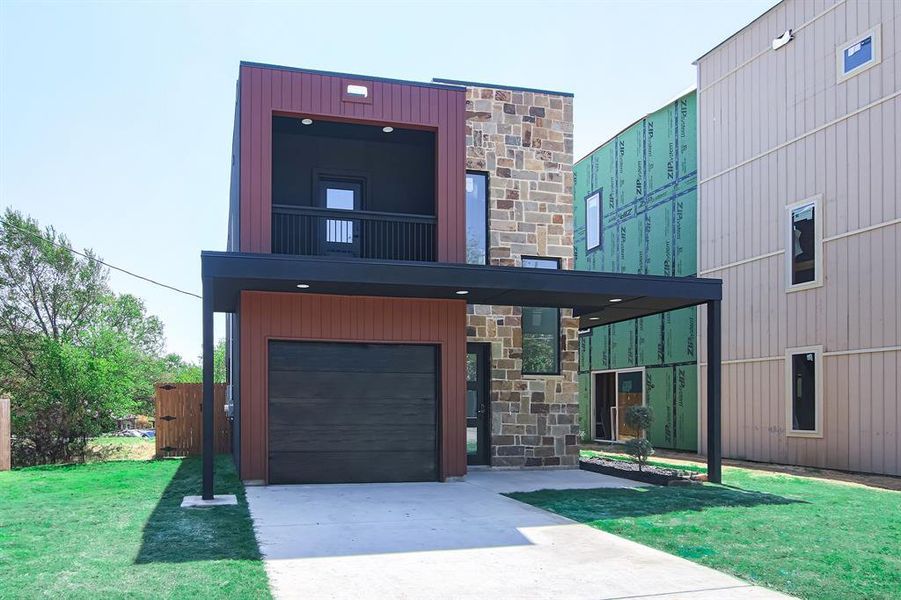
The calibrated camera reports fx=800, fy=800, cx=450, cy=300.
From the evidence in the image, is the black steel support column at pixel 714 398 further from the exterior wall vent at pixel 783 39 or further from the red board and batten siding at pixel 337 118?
the exterior wall vent at pixel 783 39

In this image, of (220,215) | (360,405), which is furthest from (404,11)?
(220,215)

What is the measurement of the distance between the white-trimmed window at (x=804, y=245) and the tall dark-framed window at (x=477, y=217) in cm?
636

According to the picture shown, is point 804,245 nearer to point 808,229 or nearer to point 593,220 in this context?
point 808,229

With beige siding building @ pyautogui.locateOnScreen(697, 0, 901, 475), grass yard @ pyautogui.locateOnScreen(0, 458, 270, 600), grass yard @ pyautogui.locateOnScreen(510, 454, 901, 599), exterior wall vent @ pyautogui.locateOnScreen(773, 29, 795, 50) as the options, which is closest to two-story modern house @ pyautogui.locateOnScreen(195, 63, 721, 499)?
grass yard @ pyautogui.locateOnScreen(0, 458, 270, 600)

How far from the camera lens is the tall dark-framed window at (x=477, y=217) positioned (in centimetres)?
1340

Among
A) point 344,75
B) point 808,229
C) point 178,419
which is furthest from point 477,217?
point 178,419

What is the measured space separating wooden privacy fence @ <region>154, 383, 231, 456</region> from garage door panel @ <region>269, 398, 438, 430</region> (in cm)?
571

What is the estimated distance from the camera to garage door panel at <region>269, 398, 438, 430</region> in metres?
10.9

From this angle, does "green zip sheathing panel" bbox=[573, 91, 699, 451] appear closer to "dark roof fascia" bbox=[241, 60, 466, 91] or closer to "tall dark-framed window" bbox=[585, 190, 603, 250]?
"tall dark-framed window" bbox=[585, 190, 603, 250]

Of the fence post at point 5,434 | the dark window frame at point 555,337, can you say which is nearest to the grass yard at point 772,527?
the dark window frame at point 555,337

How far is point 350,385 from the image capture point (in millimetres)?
11250

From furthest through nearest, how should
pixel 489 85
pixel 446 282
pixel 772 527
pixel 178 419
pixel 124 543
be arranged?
1. pixel 178 419
2. pixel 489 85
3. pixel 446 282
4. pixel 772 527
5. pixel 124 543

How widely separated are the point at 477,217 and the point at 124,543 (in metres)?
8.17

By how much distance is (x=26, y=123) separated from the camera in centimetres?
2995
